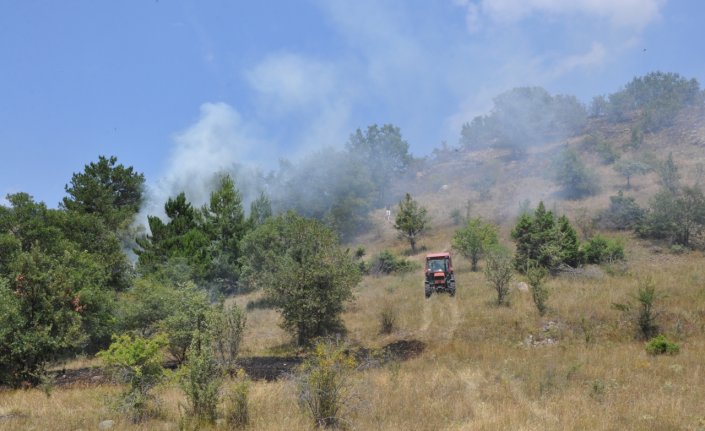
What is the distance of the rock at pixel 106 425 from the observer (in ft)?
25.2

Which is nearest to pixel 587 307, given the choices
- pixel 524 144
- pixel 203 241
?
pixel 203 241

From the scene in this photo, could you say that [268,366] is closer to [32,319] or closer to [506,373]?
[32,319]

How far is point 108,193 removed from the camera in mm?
34812

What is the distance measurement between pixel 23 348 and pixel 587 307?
719 inches

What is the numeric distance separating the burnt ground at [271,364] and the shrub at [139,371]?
4.71m

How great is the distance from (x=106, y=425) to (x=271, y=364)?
873 centimetres

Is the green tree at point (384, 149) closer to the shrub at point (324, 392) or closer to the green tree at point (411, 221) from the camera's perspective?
the green tree at point (411, 221)

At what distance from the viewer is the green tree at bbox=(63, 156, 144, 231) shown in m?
33.0

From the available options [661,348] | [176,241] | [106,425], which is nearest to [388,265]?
[176,241]

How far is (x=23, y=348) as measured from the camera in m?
12.8

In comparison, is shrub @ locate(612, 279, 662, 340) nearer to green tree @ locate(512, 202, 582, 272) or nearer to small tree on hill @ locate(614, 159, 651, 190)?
green tree @ locate(512, 202, 582, 272)

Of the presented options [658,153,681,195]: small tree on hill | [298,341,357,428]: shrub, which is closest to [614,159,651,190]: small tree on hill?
[658,153,681,195]: small tree on hill

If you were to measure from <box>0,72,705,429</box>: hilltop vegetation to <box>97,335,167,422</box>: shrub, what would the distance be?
0.04 m

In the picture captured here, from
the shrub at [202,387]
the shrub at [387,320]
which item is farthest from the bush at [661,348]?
the shrub at [202,387]
